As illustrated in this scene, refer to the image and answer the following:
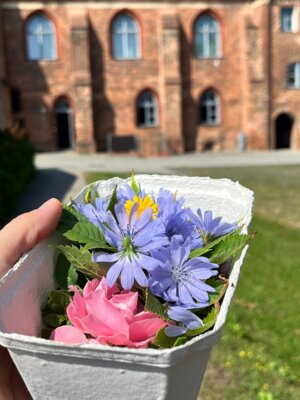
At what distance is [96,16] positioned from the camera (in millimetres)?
28078

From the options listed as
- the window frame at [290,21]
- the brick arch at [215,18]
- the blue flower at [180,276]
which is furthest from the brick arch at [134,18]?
the blue flower at [180,276]

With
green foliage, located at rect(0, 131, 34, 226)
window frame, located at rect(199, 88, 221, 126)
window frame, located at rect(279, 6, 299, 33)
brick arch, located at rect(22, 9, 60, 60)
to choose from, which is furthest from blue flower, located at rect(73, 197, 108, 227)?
window frame, located at rect(279, 6, 299, 33)

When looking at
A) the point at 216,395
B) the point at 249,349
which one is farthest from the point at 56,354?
the point at 249,349

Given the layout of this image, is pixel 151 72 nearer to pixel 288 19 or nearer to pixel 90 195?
pixel 288 19

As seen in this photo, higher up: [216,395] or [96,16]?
[96,16]

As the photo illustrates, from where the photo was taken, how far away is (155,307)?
3.16ft

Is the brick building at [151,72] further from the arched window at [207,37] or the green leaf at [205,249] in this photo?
the green leaf at [205,249]

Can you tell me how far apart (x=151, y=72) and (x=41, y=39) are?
639 centimetres

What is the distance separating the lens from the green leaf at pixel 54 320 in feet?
3.40

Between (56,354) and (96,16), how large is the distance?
2935cm

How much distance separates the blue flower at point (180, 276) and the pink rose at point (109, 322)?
6cm

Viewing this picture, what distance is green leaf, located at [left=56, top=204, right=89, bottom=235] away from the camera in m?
1.12

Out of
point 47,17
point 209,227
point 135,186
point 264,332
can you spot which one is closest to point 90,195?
point 135,186

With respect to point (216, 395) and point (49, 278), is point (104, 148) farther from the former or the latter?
point (49, 278)
